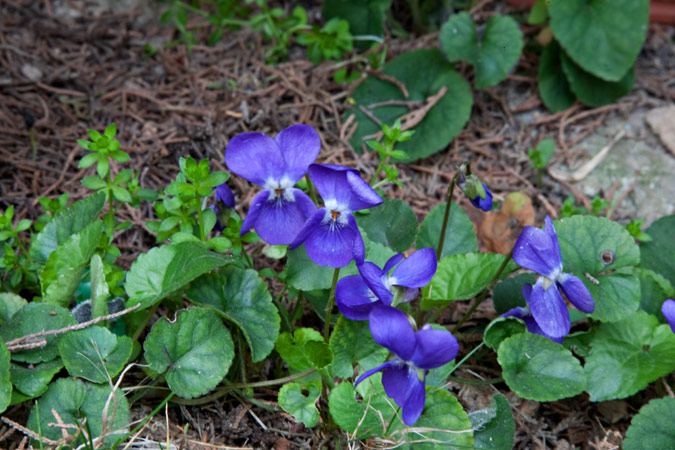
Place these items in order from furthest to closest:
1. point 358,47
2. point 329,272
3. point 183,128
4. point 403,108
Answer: point 358,47, point 403,108, point 183,128, point 329,272

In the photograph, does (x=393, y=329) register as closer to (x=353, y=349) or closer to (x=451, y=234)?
(x=353, y=349)

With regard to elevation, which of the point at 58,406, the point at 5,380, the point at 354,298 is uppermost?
the point at 354,298

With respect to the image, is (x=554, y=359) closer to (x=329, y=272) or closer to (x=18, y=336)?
(x=329, y=272)

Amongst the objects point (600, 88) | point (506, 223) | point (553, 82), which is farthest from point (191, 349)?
point (600, 88)

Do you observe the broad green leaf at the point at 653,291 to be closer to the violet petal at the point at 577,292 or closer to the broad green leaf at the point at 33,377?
the violet petal at the point at 577,292

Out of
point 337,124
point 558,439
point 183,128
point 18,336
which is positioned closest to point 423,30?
point 337,124

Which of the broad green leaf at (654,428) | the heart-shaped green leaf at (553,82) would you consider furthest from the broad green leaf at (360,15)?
the broad green leaf at (654,428)
